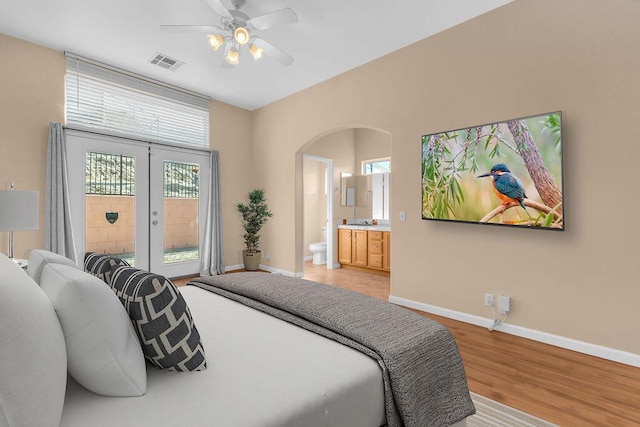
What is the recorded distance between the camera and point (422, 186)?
346 cm

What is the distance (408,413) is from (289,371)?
0.46 m

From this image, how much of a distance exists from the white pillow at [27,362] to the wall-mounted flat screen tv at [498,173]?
10.2ft

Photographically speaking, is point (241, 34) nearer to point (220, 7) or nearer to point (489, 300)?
point (220, 7)

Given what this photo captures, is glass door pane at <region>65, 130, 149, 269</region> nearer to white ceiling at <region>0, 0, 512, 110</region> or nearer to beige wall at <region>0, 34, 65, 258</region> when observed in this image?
beige wall at <region>0, 34, 65, 258</region>

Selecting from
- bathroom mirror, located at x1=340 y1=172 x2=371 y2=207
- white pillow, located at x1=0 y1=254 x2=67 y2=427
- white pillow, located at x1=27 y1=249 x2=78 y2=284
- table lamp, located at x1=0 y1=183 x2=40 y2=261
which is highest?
bathroom mirror, located at x1=340 y1=172 x2=371 y2=207

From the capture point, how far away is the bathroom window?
6346 millimetres

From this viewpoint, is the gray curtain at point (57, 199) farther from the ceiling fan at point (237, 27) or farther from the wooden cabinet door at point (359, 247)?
the wooden cabinet door at point (359, 247)

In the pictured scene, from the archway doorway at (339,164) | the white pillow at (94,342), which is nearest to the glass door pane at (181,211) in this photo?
the archway doorway at (339,164)

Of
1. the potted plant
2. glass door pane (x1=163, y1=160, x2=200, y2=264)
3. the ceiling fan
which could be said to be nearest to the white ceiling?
the ceiling fan

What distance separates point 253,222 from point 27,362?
4.65 metres

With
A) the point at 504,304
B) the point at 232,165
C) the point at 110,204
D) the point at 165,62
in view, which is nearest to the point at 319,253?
the point at 232,165

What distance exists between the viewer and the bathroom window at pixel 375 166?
6.35 meters

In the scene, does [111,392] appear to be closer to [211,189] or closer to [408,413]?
[408,413]

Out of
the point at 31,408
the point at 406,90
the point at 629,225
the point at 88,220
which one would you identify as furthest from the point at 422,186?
the point at 88,220
